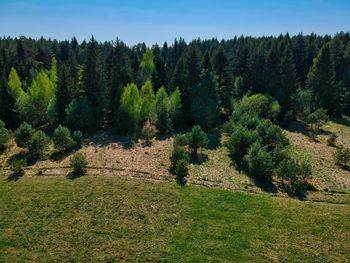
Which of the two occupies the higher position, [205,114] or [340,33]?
[340,33]

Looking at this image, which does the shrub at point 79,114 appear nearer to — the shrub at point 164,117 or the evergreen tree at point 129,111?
the evergreen tree at point 129,111

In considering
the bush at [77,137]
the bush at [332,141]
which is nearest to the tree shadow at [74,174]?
the bush at [77,137]

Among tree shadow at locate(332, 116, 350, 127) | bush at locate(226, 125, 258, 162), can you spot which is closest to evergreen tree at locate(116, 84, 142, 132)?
bush at locate(226, 125, 258, 162)

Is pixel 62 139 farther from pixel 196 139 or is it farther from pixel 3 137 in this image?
pixel 196 139

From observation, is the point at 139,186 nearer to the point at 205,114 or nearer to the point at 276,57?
the point at 205,114

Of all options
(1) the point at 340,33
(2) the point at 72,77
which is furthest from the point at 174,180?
(1) the point at 340,33

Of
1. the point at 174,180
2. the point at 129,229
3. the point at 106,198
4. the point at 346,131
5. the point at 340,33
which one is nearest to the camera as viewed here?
the point at 129,229

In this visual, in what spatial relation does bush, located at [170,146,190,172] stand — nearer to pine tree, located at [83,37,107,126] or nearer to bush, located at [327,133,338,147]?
pine tree, located at [83,37,107,126]
